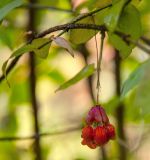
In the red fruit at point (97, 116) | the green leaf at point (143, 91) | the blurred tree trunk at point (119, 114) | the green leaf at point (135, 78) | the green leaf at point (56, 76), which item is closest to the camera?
the green leaf at point (143, 91)

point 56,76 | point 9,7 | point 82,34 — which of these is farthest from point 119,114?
point 9,7

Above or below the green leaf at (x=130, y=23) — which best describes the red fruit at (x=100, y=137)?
below

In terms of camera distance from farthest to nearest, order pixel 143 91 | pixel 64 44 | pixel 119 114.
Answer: pixel 119 114 → pixel 64 44 → pixel 143 91

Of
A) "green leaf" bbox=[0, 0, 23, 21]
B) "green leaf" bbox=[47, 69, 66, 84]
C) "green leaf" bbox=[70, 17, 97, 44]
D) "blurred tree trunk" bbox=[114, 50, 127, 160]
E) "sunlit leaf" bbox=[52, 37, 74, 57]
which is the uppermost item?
"green leaf" bbox=[0, 0, 23, 21]

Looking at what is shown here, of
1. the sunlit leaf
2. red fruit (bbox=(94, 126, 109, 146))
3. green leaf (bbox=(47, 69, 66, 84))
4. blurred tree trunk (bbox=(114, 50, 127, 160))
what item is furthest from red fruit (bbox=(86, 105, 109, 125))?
green leaf (bbox=(47, 69, 66, 84))

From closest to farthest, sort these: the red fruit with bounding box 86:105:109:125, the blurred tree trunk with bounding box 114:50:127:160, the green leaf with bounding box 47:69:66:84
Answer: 1. the red fruit with bounding box 86:105:109:125
2. the blurred tree trunk with bounding box 114:50:127:160
3. the green leaf with bounding box 47:69:66:84

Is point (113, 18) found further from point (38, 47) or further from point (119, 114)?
point (119, 114)

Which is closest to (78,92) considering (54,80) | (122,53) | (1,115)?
(1,115)

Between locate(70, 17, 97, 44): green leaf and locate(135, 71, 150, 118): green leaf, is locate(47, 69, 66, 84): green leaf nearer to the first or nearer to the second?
locate(70, 17, 97, 44): green leaf

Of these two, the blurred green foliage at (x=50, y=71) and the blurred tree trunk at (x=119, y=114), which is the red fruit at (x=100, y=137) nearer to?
the blurred green foliage at (x=50, y=71)

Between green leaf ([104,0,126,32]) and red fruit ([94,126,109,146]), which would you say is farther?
red fruit ([94,126,109,146])

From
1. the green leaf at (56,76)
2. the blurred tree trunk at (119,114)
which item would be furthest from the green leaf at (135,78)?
the green leaf at (56,76)

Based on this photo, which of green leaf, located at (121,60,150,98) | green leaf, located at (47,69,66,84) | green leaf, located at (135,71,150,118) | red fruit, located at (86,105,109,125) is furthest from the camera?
green leaf, located at (47,69,66,84)
